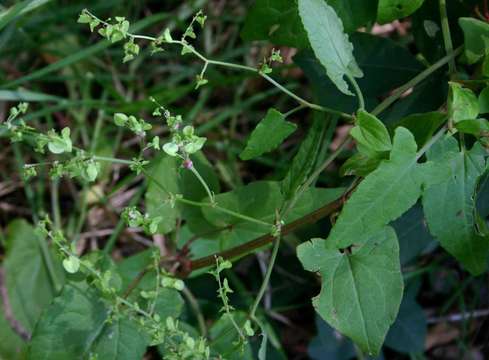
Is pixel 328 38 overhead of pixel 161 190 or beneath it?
overhead

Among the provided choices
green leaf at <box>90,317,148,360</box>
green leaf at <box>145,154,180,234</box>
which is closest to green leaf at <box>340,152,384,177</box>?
green leaf at <box>145,154,180,234</box>

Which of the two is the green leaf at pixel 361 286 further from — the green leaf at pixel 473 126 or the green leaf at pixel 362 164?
the green leaf at pixel 473 126

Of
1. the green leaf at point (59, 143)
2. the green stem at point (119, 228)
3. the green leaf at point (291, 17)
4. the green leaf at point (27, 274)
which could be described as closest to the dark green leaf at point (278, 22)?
the green leaf at point (291, 17)

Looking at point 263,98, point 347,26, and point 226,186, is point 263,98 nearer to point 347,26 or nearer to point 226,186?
point 226,186

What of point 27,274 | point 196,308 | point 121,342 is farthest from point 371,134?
point 27,274

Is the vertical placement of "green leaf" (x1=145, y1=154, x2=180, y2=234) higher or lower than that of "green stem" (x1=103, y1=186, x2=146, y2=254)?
higher

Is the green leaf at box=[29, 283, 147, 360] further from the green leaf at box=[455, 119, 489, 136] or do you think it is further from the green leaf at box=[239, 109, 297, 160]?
the green leaf at box=[455, 119, 489, 136]

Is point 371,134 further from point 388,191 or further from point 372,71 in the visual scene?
point 372,71
